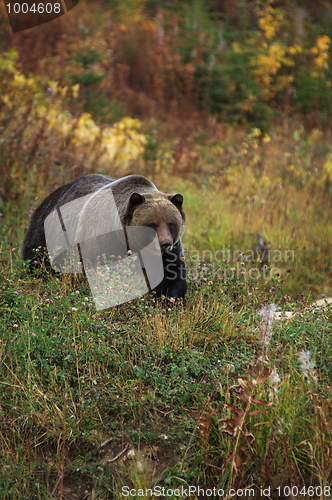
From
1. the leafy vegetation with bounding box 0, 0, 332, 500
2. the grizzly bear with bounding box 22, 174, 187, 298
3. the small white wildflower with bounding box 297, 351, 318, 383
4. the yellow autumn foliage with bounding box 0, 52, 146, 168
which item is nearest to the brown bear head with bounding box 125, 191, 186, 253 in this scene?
the grizzly bear with bounding box 22, 174, 187, 298

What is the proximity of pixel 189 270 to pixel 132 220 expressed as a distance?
131cm

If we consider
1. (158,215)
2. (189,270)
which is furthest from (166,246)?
(189,270)

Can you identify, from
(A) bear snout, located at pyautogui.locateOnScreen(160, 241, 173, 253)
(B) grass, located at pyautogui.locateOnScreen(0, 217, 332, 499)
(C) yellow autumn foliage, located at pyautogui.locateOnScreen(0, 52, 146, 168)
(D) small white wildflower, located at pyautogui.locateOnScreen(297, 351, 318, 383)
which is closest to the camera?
(B) grass, located at pyautogui.locateOnScreen(0, 217, 332, 499)

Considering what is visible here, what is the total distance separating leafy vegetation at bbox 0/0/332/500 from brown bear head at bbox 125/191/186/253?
0.56 m

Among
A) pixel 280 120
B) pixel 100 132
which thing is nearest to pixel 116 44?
pixel 280 120

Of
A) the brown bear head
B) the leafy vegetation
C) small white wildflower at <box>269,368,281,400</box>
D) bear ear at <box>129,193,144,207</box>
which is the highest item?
bear ear at <box>129,193,144,207</box>

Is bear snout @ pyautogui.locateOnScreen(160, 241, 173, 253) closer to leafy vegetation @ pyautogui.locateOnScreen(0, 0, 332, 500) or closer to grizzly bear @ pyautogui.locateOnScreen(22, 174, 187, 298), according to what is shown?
grizzly bear @ pyautogui.locateOnScreen(22, 174, 187, 298)

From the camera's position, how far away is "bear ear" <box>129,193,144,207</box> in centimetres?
461

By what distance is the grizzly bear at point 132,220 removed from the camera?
15.2 ft

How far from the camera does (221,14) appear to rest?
16.3 meters

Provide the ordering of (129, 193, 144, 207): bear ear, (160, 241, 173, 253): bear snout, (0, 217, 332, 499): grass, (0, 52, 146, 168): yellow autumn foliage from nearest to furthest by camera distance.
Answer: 1. (0, 217, 332, 499): grass
2. (160, 241, 173, 253): bear snout
3. (129, 193, 144, 207): bear ear
4. (0, 52, 146, 168): yellow autumn foliage

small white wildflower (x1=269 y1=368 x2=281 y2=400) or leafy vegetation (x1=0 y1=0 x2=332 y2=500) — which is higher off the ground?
small white wildflower (x1=269 y1=368 x2=281 y2=400)

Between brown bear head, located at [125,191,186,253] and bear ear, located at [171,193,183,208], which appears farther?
bear ear, located at [171,193,183,208]

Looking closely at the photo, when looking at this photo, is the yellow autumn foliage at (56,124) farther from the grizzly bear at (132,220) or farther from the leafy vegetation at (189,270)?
the grizzly bear at (132,220)
